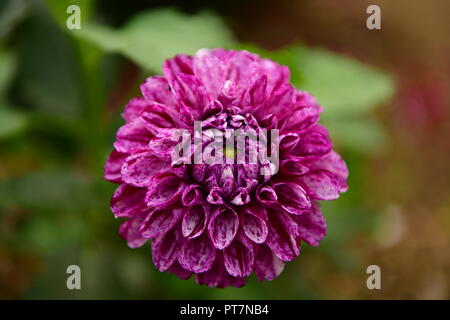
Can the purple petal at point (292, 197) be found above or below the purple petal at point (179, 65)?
below

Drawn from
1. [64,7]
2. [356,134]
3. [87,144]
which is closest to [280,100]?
[64,7]

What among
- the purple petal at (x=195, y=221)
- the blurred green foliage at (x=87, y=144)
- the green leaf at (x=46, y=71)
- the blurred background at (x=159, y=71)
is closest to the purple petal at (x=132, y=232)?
the purple petal at (x=195, y=221)

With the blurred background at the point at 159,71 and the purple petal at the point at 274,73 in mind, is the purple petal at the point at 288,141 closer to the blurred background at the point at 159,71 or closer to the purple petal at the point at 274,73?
the purple petal at the point at 274,73

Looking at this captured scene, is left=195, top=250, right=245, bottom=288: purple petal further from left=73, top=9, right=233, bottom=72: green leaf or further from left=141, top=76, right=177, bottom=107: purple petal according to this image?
left=73, top=9, right=233, bottom=72: green leaf

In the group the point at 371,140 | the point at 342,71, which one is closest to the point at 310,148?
the point at 342,71

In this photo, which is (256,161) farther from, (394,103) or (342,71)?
(394,103)

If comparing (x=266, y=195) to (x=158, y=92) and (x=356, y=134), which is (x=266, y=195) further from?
(x=356, y=134)
